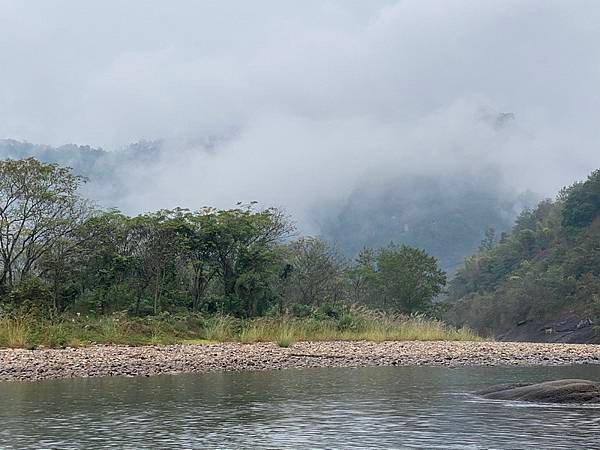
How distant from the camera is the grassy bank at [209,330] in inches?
1021

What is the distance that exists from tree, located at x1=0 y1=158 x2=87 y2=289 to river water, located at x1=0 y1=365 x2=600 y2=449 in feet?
63.3

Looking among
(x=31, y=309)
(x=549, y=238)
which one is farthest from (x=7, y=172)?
(x=549, y=238)

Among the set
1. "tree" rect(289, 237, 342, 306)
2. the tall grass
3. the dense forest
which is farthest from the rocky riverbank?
"tree" rect(289, 237, 342, 306)

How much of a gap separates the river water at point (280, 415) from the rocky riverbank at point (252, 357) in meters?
1.92

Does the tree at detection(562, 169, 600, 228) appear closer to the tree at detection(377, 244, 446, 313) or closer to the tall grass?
the tree at detection(377, 244, 446, 313)

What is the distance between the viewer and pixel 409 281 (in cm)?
5453

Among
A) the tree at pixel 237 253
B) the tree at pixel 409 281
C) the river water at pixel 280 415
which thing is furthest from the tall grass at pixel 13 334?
the tree at pixel 409 281

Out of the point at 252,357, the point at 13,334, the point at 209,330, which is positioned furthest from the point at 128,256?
the point at 252,357

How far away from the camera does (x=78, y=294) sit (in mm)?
36562

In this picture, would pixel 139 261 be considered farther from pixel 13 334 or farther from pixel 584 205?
pixel 584 205

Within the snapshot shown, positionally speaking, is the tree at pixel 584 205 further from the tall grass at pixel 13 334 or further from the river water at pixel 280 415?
the tall grass at pixel 13 334

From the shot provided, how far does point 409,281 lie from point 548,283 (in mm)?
19802

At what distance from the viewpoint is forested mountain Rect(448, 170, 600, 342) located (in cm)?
6183

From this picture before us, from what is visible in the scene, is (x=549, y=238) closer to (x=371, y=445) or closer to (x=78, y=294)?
(x=78, y=294)
